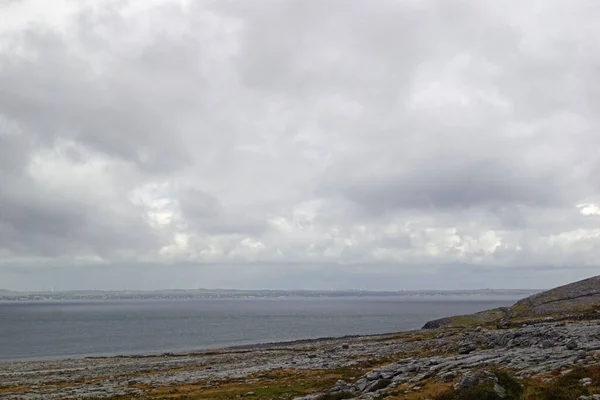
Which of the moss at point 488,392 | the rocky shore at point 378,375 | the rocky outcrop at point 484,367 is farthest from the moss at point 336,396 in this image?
the moss at point 488,392

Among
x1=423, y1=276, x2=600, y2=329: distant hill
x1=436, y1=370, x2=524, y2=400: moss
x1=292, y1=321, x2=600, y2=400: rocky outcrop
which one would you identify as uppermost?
x1=436, y1=370, x2=524, y2=400: moss

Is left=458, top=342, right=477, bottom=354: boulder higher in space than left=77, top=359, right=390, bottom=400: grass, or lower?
higher

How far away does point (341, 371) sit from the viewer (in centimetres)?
6272

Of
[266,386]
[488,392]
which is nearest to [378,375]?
[266,386]

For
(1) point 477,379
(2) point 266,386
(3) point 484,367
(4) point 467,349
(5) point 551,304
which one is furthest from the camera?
(5) point 551,304

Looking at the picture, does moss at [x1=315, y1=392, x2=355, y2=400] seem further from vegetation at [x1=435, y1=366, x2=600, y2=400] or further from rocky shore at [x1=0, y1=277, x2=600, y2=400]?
vegetation at [x1=435, y1=366, x2=600, y2=400]

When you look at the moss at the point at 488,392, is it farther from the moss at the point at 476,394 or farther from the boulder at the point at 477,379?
the boulder at the point at 477,379

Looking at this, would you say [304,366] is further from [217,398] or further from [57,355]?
[57,355]

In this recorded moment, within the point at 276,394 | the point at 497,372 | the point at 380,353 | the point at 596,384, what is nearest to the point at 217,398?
the point at 276,394

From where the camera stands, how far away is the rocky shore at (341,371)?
41.2m

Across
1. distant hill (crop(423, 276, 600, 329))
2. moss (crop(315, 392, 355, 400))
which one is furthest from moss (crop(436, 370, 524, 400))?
distant hill (crop(423, 276, 600, 329))

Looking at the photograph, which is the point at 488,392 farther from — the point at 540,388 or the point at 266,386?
the point at 266,386

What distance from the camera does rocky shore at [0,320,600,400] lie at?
135ft

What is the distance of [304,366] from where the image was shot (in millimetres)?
72875
